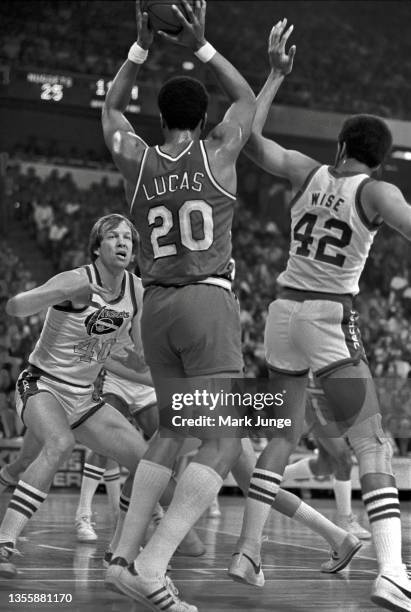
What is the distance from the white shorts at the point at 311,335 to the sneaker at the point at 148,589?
139cm

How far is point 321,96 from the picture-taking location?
29125 mm

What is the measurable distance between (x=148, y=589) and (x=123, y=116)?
229 centimetres

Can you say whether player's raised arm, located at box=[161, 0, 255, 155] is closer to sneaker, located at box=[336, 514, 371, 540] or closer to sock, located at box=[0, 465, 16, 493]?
sock, located at box=[0, 465, 16, 493]

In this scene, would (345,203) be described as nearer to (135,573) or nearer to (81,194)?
(135,573)

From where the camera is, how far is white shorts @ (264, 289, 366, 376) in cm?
514

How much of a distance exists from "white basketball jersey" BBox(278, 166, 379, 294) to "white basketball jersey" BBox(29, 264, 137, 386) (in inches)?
57.2

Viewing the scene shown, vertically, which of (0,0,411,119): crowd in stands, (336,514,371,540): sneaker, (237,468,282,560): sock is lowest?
(336,514,371,540): sneaker

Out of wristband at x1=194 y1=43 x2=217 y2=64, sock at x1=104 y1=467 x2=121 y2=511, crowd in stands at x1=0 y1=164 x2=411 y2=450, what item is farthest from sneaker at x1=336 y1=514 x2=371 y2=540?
crowd in stands at x1=0 y1=164 x2=411 y2=450

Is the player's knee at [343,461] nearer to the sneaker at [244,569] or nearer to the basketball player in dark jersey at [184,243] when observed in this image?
the sneaker at [244,569]

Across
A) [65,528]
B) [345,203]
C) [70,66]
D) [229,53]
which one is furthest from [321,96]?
[345,203]

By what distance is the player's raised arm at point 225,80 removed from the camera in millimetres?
4859

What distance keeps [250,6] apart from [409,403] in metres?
17.9

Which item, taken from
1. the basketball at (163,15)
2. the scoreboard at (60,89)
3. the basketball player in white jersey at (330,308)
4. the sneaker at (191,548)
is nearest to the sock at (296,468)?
the sneaker at (191,548)

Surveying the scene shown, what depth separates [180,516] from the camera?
Result: 454 centimetres
